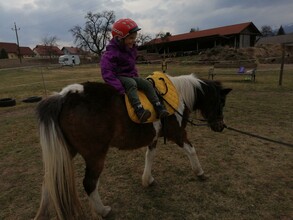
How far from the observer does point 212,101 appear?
11.5ft

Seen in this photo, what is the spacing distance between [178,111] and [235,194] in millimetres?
1341

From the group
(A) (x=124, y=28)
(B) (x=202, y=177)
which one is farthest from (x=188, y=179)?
(A) (x=124, y=28)

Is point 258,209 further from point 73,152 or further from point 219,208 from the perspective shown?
point 73,152

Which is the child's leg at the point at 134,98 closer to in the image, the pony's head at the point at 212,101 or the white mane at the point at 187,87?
the white mane at the point at 187,87

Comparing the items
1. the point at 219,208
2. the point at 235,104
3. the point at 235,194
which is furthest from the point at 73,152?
the point at 235,104

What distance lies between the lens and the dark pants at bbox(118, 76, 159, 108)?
273 cm

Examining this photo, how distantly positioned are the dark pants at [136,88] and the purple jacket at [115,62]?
67 millimetres

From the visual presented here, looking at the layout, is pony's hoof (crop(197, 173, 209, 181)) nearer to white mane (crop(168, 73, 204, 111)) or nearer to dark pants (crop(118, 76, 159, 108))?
white mane (crop(168, 73, 204, 111))

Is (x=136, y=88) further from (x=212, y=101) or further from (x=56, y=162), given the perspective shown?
(x=212, y=101)

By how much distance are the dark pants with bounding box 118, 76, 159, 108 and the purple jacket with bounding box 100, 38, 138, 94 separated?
67mm

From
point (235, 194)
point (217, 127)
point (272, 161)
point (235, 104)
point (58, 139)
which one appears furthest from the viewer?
point (235, 104)

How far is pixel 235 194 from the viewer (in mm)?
3223

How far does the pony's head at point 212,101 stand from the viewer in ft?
11.5

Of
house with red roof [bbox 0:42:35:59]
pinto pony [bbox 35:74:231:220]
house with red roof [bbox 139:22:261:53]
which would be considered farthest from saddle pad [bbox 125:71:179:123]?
house with red roof [bbox 0:42:35:59]
